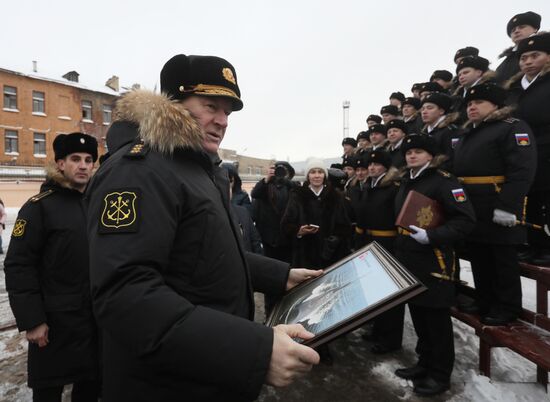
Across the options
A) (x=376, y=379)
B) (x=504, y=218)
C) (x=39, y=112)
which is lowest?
(x=376, y=379)

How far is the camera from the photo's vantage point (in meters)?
5.24

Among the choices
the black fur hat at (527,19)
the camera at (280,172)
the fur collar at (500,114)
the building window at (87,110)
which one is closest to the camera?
the fur collar at (500,114)

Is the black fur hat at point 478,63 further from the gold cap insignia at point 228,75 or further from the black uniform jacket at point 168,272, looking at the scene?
the black uniform jacket at point 168,272

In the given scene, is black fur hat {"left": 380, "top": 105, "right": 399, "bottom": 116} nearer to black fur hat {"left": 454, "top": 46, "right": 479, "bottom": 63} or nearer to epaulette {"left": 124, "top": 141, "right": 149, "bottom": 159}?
black fur hat {"left": 454, "top": 46, "right": 479, "bottom": 63}

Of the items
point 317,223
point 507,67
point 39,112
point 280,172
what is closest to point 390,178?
point 317,223

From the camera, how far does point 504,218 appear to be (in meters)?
2.88

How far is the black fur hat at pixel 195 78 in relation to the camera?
133 centimetres

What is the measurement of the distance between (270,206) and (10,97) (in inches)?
1143

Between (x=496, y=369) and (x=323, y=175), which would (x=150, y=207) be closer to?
(x=323, y=175)

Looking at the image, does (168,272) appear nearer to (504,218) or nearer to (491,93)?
(504,218)

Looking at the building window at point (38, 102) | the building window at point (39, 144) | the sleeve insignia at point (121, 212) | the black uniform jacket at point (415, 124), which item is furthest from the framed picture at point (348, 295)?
the building window at point (38, 102)

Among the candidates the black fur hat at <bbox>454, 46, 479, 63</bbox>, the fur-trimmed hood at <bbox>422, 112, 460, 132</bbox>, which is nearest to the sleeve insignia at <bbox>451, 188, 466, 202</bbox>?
the fur-trimmed hood at <bbox>422, 112, 460, 132</bbox>

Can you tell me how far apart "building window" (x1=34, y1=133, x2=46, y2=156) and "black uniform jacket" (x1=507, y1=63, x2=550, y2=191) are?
30.9 meters

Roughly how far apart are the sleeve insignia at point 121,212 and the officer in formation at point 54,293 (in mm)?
1790
